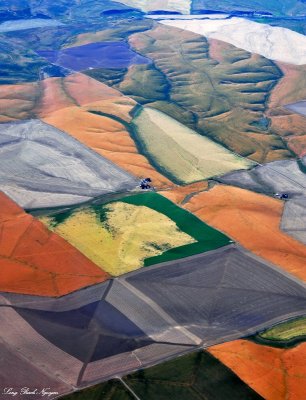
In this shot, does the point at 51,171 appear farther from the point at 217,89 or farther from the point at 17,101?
the point at 217,89

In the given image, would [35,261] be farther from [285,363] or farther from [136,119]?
[136,119]

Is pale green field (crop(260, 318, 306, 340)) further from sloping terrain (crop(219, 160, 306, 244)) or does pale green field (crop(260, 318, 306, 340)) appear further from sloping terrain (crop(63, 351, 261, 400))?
sloping terrain (crop(219, 160, 306, 244))

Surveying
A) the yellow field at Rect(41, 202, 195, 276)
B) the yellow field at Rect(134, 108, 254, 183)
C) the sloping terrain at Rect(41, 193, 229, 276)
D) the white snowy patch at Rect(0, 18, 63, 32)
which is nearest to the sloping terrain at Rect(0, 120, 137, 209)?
the sloping terrain at Rect(41, 193, 229, 276)

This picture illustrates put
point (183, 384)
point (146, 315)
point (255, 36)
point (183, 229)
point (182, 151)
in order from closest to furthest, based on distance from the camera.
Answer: point (183, 384) → point (146, 315) → point (183, 229) → point (182, 151) → point (255, 36)

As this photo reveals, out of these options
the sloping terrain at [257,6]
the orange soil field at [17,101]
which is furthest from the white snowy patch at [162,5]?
the orange soil field at [17,101]

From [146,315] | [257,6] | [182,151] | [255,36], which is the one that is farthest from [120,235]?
[257,6]

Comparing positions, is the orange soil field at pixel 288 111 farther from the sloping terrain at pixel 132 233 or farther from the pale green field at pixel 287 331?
the pale green field at pixel 287 331

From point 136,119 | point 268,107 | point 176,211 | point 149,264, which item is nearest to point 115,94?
point 136,119
